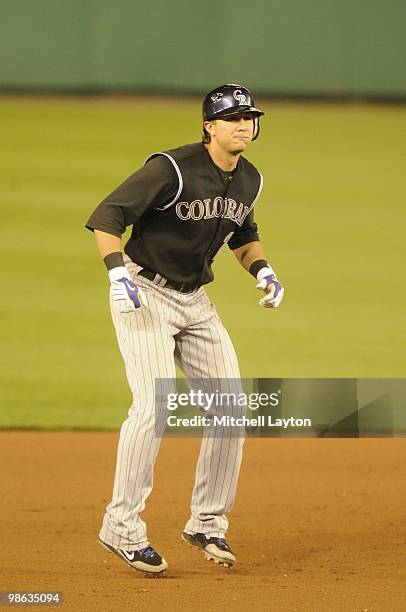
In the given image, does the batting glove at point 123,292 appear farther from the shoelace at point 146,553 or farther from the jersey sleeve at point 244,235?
the shoelace at point 146,553

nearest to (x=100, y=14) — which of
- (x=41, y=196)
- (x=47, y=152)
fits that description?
(x=47, y=152)

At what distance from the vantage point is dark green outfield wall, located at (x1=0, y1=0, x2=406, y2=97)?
17.3 m

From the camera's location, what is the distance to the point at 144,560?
14.4 ft

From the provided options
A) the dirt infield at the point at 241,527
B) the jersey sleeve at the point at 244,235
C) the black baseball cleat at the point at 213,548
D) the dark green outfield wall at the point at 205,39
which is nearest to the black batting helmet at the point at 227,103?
the jersey sleeve at the point at 244,235

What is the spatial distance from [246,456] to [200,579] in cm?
225

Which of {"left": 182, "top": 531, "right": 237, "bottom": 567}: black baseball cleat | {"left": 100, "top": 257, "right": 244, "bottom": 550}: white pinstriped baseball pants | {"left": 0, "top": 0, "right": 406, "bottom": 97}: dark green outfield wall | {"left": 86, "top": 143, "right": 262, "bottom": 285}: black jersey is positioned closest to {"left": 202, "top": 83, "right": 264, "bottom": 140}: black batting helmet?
{"left": 86, "top": 143, "right": 262, "bottom": 285}: black jersey

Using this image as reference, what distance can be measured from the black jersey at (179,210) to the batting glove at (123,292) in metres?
0.16

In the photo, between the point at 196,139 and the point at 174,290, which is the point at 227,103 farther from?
the point at 196,139

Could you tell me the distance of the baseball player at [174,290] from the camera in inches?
172

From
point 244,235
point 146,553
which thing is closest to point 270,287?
point 244,235

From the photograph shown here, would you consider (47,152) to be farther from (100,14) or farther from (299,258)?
(299,258)

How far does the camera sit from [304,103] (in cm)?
1853

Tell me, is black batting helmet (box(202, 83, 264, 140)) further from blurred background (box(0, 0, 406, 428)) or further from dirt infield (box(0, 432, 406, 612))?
blurred background (box(0, 0, 406, 428))

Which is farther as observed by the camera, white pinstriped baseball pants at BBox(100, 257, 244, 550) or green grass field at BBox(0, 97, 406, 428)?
green grass field at BBox(0, 97, 406, 428)
